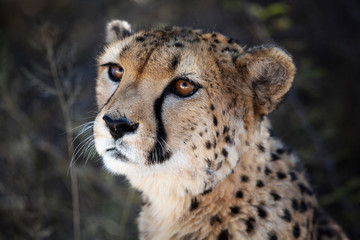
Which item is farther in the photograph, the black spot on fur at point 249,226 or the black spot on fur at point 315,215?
the black spot on fur at point 315,215

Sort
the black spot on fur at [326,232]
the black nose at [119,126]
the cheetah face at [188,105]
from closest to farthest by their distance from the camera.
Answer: the black nose at [119,126] → the cheetah face at [188,105] → the black spot on fur at [326,232]

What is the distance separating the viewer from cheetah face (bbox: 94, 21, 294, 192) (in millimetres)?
1825

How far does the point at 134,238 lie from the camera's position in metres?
3.30

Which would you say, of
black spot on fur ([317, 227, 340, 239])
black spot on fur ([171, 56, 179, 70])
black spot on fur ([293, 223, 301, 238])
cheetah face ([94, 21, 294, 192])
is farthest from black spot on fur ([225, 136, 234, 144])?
black spot on fur ([317, 227, 340, 239])

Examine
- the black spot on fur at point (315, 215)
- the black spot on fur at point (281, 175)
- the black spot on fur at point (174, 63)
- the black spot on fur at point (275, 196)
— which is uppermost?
the black spot on fur at point (174, 63)

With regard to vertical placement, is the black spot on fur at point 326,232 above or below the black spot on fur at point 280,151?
below

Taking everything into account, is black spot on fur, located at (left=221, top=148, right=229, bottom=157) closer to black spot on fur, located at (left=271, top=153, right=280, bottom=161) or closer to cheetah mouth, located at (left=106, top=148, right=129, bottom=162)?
black spot on fur, located at (left=271, top=153, right=280, bottom=161)

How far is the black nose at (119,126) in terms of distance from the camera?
1.72m

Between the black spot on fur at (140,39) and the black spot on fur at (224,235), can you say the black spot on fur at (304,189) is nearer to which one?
the black spot on fur at (224,235)

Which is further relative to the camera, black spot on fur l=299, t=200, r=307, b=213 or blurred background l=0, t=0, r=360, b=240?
blurred background l=0, t=0, r=360, b=240

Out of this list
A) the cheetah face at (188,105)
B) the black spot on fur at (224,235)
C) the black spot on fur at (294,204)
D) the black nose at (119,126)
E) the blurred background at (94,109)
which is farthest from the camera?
the blurred background at (94,109)

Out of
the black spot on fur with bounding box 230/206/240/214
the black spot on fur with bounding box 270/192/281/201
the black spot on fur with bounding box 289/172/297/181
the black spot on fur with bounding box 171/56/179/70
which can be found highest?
the black spot on fur with bounding box 171/56/179/70

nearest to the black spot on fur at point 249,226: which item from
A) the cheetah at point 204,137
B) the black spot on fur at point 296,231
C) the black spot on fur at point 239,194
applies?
the cheetah at point 204,137

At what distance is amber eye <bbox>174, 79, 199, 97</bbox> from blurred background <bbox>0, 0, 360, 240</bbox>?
2.68 feet
